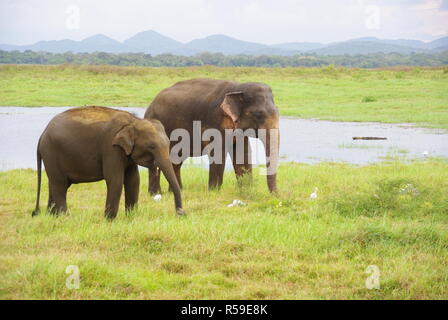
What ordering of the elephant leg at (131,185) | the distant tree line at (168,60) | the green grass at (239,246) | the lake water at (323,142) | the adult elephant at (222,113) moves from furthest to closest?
the distant tree line at (168,60), the lake water at (323,142), the adult elephant at (222,113), the elephant leg at (131,185), the green grass at (239,246)

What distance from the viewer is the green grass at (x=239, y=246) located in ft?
18.4

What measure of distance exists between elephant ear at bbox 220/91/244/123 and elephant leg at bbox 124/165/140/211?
2321 millimetres

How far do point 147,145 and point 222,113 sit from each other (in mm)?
2728

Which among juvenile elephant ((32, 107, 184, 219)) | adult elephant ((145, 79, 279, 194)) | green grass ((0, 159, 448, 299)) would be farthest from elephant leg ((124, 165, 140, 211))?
adult elephant ((145, 79, 279, 194))

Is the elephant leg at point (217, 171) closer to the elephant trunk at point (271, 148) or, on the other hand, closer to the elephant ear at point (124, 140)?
the elephant trunk at point (271, 148)

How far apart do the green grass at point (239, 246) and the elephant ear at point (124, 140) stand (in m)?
0.90

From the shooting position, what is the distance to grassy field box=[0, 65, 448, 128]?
24922 millimetres

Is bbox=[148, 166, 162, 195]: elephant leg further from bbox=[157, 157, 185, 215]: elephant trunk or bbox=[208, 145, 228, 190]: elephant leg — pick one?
bbox=[157, 157, 185, 215]: elephant trunk

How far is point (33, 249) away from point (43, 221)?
121 cm

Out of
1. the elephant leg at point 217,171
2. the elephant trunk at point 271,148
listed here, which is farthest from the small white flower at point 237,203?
the elephant leg at point 217,171

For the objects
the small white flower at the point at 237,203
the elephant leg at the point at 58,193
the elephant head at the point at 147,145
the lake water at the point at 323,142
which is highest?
the elephant head at the point at 147,145

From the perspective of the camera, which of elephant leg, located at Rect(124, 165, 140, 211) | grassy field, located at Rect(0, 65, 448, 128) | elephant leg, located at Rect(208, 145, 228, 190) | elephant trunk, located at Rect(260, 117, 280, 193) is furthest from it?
grassy field, located at Rect(0, 65, 448, 128)

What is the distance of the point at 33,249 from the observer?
6.74 metres
